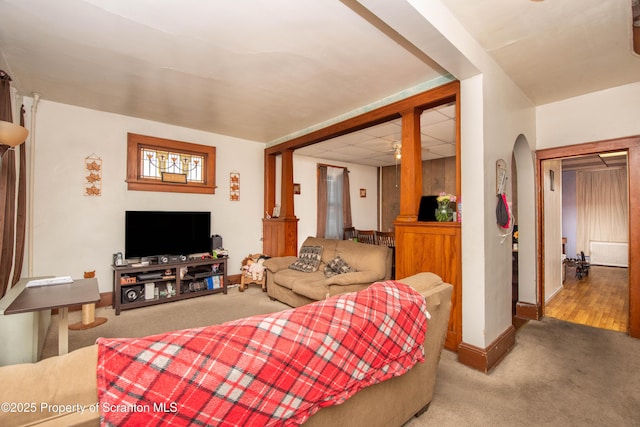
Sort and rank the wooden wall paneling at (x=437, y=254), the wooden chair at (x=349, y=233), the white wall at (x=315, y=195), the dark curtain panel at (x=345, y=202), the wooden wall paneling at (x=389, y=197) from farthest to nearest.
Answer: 1. the wooden wall paneling at (x=389, y=197)
2. the dark curtain panel at (x=345, y=202)
3. the wooden chair at (x=349, y=233)
4. the white wall at (x=315, y=195)
5. the wooden wall paneling at (x=437, y=254)

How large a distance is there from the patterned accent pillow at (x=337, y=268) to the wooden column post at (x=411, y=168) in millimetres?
Answer: 1034

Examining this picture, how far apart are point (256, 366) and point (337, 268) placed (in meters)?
2.89

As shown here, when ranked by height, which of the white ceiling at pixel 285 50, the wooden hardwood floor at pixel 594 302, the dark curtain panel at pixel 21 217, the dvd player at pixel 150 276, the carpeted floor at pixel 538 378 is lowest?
the carpeted floor at pixel 538 378

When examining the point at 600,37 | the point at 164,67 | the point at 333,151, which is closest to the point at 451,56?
the point at 600,37

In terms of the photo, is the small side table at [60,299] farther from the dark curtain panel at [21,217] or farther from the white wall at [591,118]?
the white wall at [591,118]

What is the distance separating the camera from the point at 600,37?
221cm

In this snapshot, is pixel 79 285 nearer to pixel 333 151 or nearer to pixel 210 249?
pixel 210 249

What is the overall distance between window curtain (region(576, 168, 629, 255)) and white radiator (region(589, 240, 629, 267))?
11cm

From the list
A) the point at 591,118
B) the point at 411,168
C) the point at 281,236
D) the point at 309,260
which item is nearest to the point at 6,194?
the point at 309,260

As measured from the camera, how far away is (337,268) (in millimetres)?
3773

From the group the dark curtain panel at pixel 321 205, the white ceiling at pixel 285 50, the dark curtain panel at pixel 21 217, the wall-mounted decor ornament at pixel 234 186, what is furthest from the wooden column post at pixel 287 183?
the dark curtain panel at pixel 21 217

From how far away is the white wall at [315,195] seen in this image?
20.9 ft

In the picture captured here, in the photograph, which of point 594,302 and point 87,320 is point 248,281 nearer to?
point 87,320

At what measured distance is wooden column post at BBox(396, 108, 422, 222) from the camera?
2998mm
